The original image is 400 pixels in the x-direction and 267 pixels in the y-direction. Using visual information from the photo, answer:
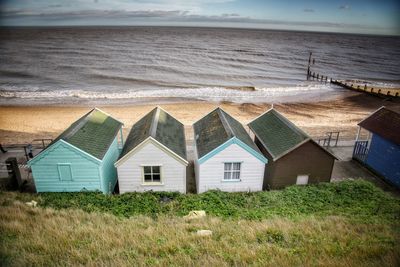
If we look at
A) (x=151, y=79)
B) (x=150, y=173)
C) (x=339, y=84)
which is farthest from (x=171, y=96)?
(x=339, y=84)

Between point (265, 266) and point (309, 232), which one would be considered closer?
point (265, 266)

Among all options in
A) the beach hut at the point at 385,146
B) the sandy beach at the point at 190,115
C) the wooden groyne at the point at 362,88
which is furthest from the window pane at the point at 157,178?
the wooden groyne at the point at 362,88

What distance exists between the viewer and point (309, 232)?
9.55m

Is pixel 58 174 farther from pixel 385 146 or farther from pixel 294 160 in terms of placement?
pixel 385 146

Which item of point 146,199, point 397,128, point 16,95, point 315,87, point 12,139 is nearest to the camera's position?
point 146,199

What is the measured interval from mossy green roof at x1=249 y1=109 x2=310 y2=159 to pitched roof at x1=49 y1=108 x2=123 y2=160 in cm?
1027

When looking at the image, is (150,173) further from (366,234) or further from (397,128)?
(397,128)

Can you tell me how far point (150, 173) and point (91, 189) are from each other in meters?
3.51

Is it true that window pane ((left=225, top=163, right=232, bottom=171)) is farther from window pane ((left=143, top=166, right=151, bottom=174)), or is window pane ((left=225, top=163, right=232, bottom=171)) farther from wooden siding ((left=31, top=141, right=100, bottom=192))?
wooden siding ((left=31, top=141, right=100, bottom=192))

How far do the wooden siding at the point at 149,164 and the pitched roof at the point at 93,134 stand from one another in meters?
1.77

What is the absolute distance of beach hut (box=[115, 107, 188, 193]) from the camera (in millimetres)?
15336

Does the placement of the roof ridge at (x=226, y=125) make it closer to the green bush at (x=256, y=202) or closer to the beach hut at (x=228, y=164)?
the beach hut at (x=228, y=164)

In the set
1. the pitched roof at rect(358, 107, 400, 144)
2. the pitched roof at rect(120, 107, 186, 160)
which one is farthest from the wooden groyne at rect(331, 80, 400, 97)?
the pitched roof at rect(120, 107, 186, 160)

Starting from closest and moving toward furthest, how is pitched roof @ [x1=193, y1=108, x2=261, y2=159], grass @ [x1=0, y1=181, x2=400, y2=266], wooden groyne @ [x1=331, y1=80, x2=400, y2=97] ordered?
grass @ [x1=0, y1=181, x2=400, y2=266] → pitched roof @ [x1=193, y1=108, x2=261, y2=159] → wooden groyne @ [x1=331, y1=80, x2=400, y2=97]
